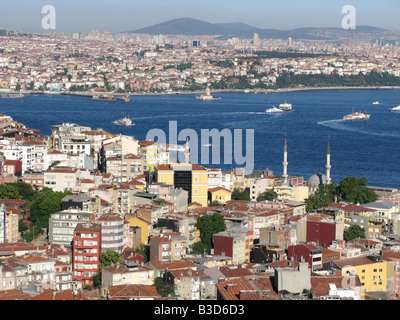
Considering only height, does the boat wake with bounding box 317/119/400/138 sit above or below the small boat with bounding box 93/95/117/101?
below

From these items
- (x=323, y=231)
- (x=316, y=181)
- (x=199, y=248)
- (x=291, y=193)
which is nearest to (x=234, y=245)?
(x=199, y=248)

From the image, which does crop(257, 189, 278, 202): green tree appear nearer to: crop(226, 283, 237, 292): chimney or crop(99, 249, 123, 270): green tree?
crop(99, 249, 123, 270): green tree

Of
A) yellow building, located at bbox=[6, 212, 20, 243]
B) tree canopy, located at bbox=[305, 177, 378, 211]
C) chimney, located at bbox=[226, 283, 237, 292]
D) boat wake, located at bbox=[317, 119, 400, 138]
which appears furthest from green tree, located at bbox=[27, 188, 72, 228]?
boat wake, located at bbox=[317, 119, 400, 138]

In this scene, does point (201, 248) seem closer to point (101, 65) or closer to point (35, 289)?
point (35, 289)

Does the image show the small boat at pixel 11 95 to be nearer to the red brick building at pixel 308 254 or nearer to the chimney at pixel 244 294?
the red brick building at pixel 308 254

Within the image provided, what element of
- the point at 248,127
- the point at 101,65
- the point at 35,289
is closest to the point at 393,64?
the point at 101,65

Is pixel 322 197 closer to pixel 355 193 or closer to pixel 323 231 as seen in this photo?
pixel 355 193
